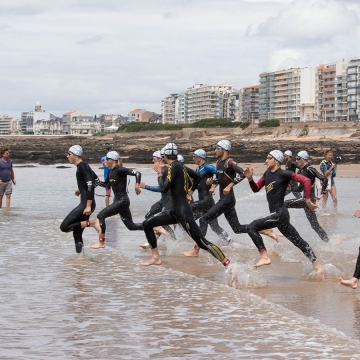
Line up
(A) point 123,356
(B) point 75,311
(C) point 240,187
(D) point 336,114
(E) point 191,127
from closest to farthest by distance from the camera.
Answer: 1. (A) point 123,356
2. (B) point 75,311
3. (C) point 240,187
4. (E) point 191,127
5. (D) point 336,114

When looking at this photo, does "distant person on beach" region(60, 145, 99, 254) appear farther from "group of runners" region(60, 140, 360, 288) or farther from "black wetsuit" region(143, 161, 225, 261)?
"black wetsuit" region(143, 161, 225, 261)

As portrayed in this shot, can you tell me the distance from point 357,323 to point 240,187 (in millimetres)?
22820

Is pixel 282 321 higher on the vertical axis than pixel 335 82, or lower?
lower

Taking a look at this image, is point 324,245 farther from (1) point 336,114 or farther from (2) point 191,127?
(1) point 336,114

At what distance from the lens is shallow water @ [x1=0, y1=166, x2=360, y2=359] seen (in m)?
6.29

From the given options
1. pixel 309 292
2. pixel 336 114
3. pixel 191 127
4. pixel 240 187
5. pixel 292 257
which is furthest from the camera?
pixel 336 114

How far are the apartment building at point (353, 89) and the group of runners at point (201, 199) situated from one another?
486 feet

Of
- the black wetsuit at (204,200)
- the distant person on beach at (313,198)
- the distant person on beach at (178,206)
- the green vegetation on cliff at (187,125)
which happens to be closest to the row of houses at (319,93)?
the green vegetation on cliff at (187,125)

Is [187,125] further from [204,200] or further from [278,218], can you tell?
[278,218]

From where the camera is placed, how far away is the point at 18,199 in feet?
79.3

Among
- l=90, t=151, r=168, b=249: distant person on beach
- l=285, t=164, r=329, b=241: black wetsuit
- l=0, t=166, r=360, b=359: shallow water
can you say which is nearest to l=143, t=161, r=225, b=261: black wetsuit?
l=0, t=166, r=360, b=359: shallow water

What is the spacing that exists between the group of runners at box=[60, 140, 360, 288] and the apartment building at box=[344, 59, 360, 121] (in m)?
148

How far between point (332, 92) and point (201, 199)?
163 m

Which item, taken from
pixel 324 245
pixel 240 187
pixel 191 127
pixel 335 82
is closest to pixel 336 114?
pixel 335 82
